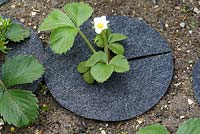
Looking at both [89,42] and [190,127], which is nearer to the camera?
[190,127]

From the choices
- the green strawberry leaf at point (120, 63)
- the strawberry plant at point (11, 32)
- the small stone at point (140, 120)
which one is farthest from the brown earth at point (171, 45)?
the green strawberry leaf at point (120, 63)

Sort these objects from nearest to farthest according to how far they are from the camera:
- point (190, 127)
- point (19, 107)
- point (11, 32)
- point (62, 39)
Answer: point (190, 127)
point (19, 107)
point (62, 39)
point (11, 32)

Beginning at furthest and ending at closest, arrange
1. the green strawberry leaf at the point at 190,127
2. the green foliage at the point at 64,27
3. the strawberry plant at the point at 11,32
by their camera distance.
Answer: the strawberry plant at the point at 11,32, the green foliage at the point at 64,27, the green strawberry leaf at the point at 190,127

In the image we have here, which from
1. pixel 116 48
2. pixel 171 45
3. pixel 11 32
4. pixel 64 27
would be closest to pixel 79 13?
pixel 64 27

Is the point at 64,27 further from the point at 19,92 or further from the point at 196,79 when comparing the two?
the point at 196,79

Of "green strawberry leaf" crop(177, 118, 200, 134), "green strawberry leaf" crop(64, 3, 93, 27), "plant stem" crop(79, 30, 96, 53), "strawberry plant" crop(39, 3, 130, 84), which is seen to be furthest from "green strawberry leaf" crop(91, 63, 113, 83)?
"green strawberry leaf" crop(177, 118, 200, 134)

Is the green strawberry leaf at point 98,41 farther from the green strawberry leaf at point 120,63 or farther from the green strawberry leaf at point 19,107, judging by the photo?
the green strawberry leaf at point 19,107

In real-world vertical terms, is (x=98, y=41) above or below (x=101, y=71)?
above

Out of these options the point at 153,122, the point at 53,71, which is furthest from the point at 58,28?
the point at 153,122

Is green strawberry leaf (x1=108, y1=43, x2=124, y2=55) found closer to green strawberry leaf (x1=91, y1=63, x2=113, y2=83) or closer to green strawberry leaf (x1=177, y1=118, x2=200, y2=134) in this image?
green strawberry leaf (x1=91, y1=63, x2=113, y2=83)
